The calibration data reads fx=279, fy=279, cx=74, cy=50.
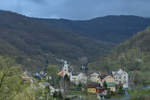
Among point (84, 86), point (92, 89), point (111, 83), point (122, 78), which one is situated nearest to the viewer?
point (92, 89)

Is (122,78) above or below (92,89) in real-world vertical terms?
above

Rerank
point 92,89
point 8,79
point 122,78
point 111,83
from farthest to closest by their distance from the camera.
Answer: point 122,78 → point 111,83 → point 92,89 → point 8,79

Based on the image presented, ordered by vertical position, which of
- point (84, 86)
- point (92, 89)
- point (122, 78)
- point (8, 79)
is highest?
point (122, 78)

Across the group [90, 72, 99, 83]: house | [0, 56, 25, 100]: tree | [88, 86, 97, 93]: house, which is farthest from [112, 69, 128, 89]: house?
[0, 56, 25, 100]: tree

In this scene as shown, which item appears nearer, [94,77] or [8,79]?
[8,79]

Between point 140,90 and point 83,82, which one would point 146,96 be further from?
point 83,82

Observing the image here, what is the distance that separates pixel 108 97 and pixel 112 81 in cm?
1757

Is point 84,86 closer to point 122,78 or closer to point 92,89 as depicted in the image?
point 92,89

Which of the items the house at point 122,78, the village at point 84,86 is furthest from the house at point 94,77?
the house at point 122,78

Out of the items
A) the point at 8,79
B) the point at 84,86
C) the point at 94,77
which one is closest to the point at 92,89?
the point at 84,86

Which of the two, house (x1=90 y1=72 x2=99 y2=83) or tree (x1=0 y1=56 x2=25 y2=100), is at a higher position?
house (x1=90 y1=72 x2=99 y2=83)

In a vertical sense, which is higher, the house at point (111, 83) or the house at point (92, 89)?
the house at point (111, 83)

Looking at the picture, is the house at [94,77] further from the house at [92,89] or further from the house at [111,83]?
the house at [92,89]

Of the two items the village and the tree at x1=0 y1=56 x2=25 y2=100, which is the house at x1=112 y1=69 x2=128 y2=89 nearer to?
the village
